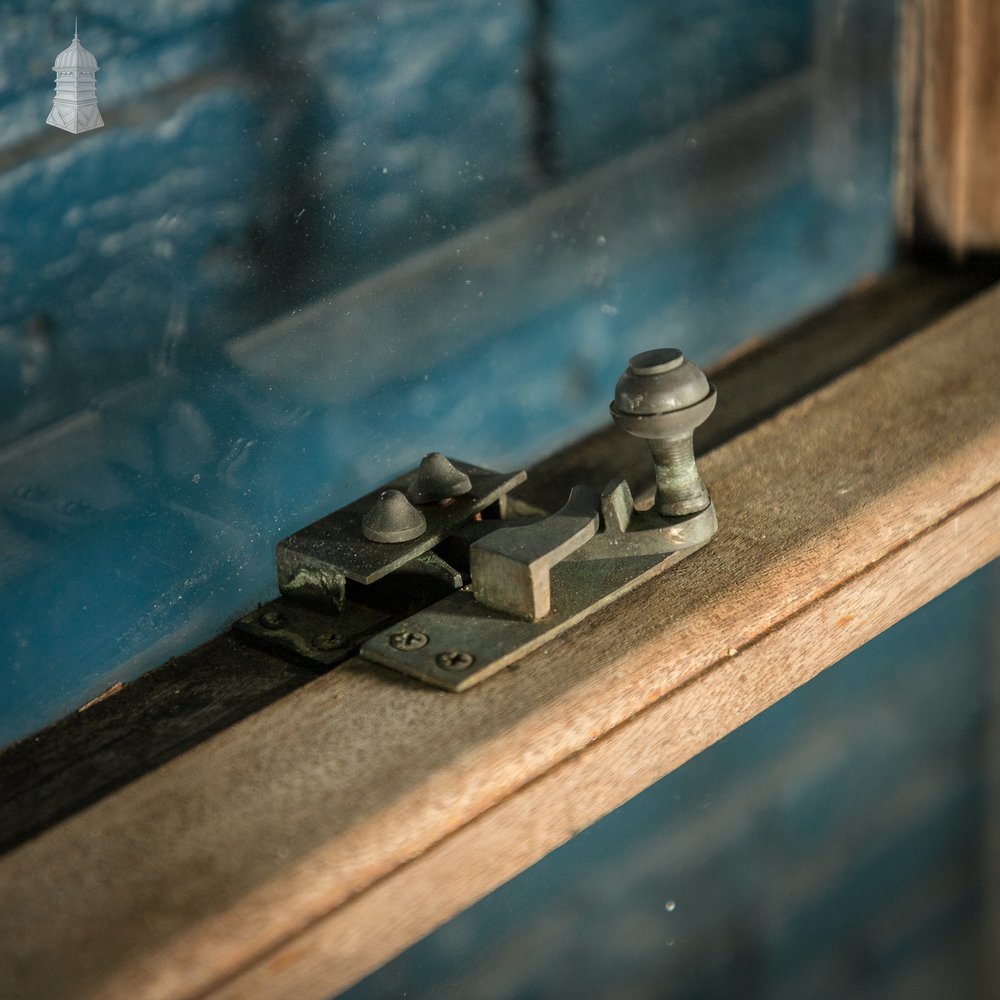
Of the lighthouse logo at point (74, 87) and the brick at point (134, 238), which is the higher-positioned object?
the lighthouse logo at point (74, 87)

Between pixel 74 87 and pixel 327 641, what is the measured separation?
345mm

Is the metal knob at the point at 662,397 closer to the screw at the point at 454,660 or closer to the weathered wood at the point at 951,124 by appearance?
the screw at the point at 454,660

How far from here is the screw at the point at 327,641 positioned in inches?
35.4

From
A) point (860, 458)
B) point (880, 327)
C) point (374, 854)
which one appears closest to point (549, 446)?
point (860, 458)

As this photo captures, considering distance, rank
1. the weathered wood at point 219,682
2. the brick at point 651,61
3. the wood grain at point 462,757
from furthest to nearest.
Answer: the brick at point 651,61 < the weathered wood at point 219,682 < the wood grain at point 462,757

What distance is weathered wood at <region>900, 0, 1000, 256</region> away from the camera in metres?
1.28

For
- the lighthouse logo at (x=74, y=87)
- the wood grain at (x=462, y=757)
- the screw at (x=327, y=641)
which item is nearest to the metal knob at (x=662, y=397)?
the wood grain at (x=462, y=757)

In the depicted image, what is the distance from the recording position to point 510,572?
87 cm

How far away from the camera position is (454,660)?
86cm

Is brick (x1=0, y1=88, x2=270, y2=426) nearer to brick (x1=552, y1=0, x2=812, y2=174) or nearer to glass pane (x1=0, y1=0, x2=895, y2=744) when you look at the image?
glass pane (x1=0, y1=0, x2=895, y2=744)

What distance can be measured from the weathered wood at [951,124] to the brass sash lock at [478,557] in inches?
21.2

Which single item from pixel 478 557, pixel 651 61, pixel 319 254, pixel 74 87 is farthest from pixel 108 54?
pixel 651 61

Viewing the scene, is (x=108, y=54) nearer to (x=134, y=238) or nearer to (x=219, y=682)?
(x=134, y=238)

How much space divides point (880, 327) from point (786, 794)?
1.47 feet
